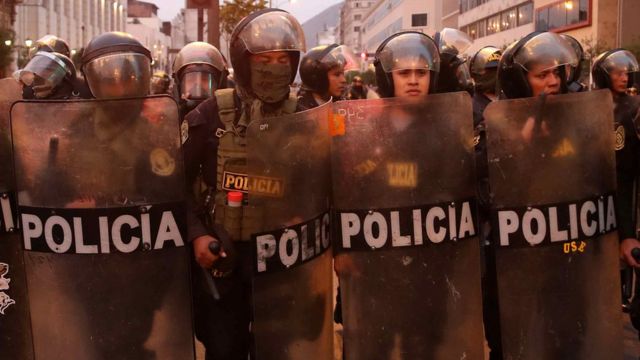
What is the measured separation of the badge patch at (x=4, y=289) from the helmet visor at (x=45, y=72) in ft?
7.20

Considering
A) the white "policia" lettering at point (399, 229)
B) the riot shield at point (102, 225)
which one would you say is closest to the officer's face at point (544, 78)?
the white "policia" lettering at point (399, 229)

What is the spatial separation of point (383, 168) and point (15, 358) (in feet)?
5.56

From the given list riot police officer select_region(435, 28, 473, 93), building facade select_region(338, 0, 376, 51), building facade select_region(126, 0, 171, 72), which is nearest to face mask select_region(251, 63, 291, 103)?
riot police officer select_region(435, 28, 473, 93)

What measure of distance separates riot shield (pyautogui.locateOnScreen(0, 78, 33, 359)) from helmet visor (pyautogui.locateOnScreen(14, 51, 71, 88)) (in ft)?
6.64

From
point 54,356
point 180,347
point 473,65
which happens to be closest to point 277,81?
point 180,347

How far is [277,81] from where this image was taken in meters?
2.87

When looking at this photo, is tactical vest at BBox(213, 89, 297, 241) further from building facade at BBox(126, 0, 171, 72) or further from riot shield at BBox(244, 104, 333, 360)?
building facade at BBox(126, 0, 171, 72)

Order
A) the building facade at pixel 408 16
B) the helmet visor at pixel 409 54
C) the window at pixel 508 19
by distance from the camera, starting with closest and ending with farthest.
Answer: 1. the helmet visor at pixel 409 54
2. the window at pixel 508 19
3. the building facade at pixel 408 16

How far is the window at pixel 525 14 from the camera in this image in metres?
42.6

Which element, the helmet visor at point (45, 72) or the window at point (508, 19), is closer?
the helmet visor at point (45, 72)

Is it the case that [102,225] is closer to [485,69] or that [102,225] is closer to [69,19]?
[485,69]

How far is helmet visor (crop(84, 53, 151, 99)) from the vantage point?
2.81 meters

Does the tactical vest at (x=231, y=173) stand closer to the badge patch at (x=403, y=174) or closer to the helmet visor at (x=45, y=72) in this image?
the badge patch at (x=403, y=174)

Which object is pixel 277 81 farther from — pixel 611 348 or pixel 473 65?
pixel 473 65
